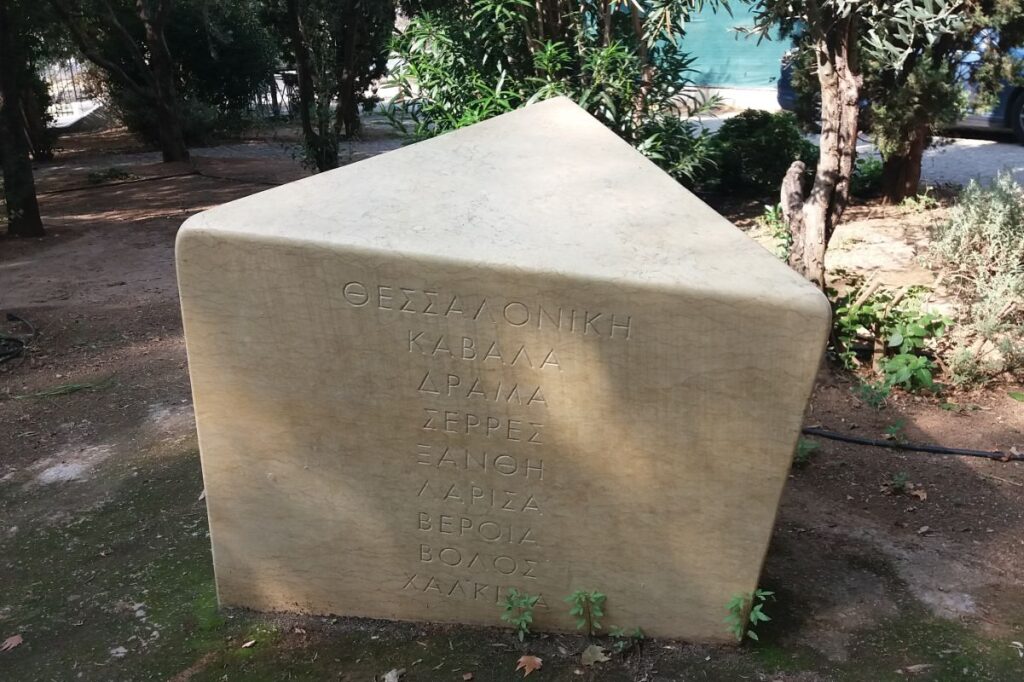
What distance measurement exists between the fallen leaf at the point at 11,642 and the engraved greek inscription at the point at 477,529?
4.82ft

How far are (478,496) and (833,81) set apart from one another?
3.85m

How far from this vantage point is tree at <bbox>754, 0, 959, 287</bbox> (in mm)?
5098

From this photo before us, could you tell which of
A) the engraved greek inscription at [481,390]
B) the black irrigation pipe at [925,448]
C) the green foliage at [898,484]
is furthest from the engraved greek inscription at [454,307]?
the black irrigation pipe at [925,448]

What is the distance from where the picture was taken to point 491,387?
269 cm

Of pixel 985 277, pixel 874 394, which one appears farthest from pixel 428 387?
pixel 985 277

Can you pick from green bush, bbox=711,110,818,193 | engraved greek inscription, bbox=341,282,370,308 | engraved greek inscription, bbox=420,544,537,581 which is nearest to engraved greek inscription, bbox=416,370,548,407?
engraved greek inscription, bbox=341,282,370,308

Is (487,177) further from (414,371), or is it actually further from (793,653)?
(793,653)

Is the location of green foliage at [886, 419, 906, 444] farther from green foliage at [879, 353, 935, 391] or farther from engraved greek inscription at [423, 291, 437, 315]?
engraved greek inscription at [423, 291, 437, 315]

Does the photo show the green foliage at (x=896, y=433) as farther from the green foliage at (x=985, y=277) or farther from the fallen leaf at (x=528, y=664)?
the fallen leaf at (x=528, y=664)

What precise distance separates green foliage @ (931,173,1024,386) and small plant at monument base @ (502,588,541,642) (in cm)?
377

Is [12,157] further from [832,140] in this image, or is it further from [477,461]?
[477,461]

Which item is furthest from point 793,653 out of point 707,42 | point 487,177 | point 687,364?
point 707,42

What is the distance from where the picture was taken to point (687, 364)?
254cm

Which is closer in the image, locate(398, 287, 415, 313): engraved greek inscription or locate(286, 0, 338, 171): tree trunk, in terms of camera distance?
locate(398, 287, 415, 313): engraved greek inscription
